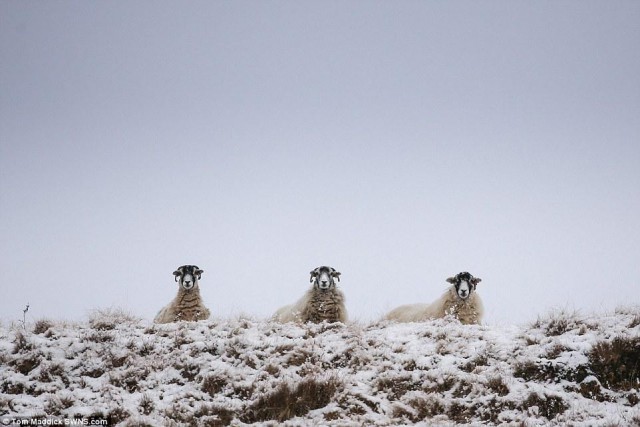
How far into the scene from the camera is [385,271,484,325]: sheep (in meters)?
16.4

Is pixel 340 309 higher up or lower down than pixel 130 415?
higher up

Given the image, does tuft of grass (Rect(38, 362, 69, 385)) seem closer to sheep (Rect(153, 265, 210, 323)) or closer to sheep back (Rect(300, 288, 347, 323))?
sheep (Rect(153, 265, 210, 323))

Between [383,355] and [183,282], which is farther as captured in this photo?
[183,282]

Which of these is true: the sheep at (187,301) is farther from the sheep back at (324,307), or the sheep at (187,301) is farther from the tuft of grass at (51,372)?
the tuft of grass at (51,372)

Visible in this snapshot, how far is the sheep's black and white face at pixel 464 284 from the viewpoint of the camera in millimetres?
16516

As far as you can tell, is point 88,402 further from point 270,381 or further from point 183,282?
point 183,282

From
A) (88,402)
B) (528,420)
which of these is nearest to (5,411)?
(88,402)

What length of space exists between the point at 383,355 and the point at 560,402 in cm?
345

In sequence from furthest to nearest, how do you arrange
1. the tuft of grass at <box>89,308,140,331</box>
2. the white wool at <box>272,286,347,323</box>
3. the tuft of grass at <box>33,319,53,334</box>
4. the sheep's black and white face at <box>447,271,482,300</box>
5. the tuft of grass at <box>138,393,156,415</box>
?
the sheep's black and white face at <box>447,271,482,300</box>, the white wool at <box>272,286,347,323</box>, the tuft of grass at <box>89,308,140,331</box>, the tuft of grass at <box>33,319,53,334</box>, the tuft of grass at <box>138,393,156,415</box>

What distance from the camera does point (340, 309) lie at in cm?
1667

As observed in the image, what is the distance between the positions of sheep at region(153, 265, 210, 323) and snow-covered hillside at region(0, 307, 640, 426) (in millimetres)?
5423

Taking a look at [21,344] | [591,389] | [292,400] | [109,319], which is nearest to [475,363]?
[591,389]

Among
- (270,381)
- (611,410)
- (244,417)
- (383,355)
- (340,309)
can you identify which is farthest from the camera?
(340,309)

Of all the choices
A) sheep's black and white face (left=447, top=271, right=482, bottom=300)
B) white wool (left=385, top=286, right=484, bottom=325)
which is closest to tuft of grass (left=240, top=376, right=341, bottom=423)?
white wool (left=385, top=286, right=484, bottom=325)
